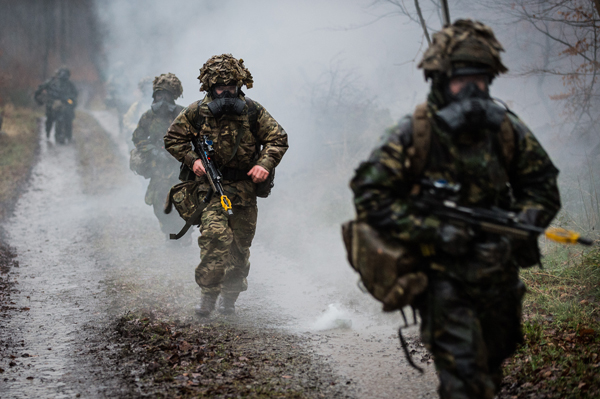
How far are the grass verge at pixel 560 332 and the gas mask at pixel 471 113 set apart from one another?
5.83ft

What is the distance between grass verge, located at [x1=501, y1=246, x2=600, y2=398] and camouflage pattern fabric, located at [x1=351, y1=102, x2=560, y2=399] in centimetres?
88

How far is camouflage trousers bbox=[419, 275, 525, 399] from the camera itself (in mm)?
2393

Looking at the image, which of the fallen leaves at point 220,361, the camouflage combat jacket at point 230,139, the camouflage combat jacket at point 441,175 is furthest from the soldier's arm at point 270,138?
the camouflage combat jacket at point 441,175

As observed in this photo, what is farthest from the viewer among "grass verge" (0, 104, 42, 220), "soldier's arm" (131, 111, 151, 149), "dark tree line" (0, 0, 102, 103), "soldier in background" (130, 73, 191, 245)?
"dark tree line" (0, 0, 102, 103)

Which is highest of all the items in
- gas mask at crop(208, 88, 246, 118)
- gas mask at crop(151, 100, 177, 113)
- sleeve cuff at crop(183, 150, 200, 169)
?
gas mask at crop(151, 100, 177, 113)

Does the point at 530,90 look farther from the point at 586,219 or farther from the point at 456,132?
the point at 456,132

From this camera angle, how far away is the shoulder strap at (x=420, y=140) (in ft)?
8.20

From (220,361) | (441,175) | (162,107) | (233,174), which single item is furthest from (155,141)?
(441,175)

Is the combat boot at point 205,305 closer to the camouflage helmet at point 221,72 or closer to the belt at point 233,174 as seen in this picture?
the belt at point 233,174

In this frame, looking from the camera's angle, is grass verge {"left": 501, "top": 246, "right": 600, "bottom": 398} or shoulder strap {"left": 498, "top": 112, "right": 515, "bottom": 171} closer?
shoulder strap {"left": 498, "top": 112, "right": 515, "bottom": 171}

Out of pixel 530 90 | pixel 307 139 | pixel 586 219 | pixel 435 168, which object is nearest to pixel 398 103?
pixel 307 139

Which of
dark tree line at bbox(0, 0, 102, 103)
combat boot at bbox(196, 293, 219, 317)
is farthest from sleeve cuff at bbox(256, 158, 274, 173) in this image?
dark tree line at bbox(0, 0, 102, 103)

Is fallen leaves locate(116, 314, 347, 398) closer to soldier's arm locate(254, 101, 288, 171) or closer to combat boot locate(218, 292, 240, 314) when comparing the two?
combat boot locate(218, 292, 240, 314)

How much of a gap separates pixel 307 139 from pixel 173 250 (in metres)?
5.15
